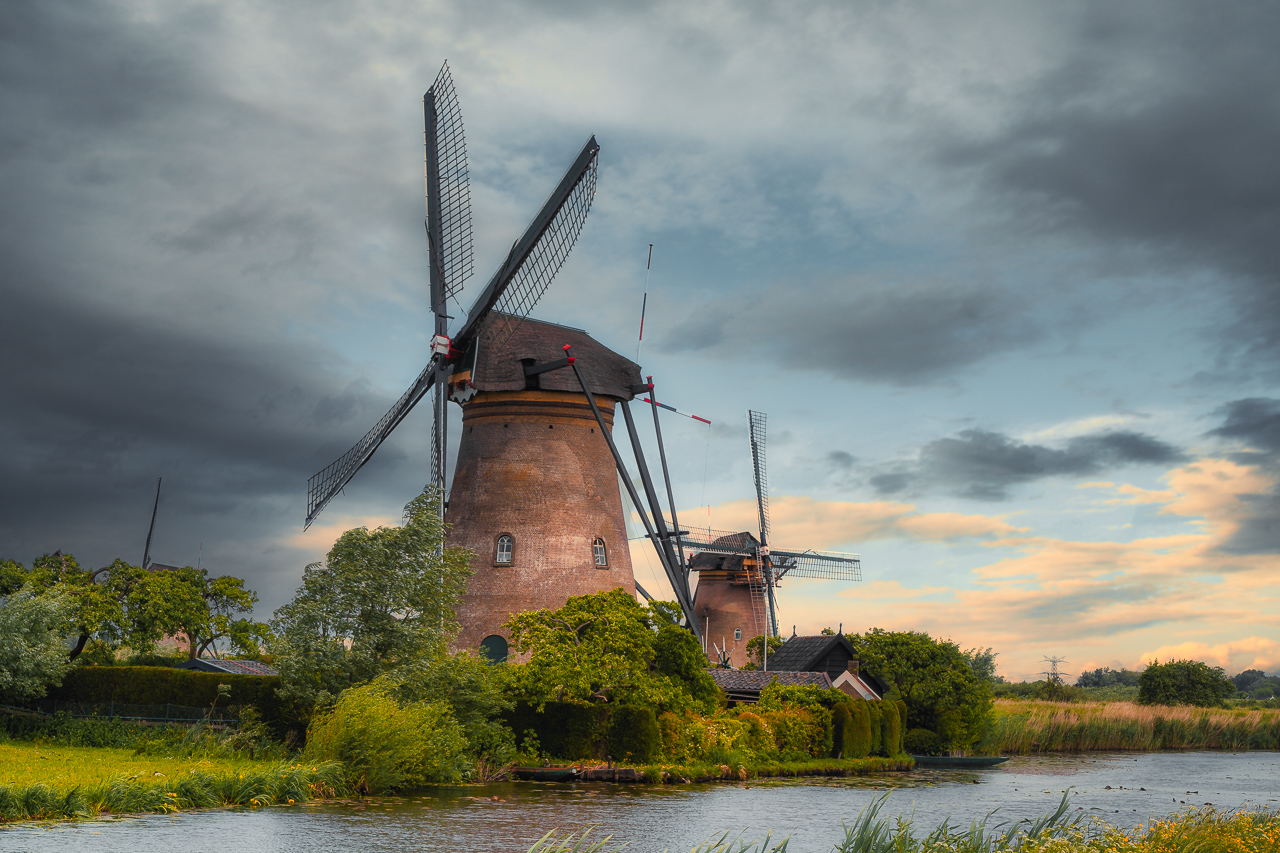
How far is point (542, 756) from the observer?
92.8ft

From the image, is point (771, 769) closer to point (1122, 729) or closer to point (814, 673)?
point (814, 673)

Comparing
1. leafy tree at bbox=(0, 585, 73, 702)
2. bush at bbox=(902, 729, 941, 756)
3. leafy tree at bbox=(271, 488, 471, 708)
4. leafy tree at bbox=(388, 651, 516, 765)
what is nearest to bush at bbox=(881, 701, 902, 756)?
bush at bbox=(902, 729, 941, 756)

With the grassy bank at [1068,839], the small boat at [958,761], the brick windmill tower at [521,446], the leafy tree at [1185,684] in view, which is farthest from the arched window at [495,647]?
the leafy tree at [1185,684]

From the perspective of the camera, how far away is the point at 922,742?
42.0m

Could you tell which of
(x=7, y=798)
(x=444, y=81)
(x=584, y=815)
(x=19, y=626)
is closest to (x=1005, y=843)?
(x=584, y=815)

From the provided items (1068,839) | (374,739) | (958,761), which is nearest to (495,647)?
(374,739)

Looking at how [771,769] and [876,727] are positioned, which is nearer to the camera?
[771,769]

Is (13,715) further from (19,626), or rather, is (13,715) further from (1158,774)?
(1158,774)

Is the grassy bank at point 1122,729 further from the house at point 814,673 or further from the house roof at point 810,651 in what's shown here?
the house roof at point 810,651

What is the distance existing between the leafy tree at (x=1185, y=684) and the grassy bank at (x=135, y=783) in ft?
201

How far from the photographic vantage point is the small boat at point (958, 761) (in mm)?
39344

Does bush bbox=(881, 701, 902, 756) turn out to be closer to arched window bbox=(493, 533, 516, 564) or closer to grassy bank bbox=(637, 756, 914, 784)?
grassy bank bbox=(637, 756, 914, 784)

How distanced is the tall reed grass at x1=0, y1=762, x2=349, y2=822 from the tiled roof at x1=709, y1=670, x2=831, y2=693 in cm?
1819

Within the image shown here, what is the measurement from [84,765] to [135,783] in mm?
4932
